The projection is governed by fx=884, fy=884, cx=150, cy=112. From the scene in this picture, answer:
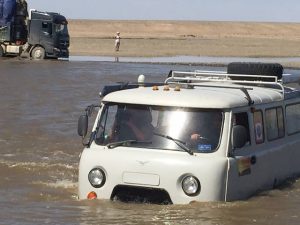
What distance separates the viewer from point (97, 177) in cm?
980

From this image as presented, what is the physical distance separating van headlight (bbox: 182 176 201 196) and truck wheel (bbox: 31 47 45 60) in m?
33.1

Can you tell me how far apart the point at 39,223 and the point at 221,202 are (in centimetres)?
202

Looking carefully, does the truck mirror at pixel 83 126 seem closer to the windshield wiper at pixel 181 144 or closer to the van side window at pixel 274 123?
the windshield wiper at pixel 181 144

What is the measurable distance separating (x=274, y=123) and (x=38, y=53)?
105 ft

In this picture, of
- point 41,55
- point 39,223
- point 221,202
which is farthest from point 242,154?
point 41,55

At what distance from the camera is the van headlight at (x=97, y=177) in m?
9.77

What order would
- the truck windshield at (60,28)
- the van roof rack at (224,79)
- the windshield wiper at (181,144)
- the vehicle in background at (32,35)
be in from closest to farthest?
the windshield wiper at (181,144)
the van roof rack at (224,79)
the vehicle in background at (32,35)
the truck windshield at (60,28)

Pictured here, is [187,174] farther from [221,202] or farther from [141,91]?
[141,91]

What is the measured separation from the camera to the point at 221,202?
31.6 ft

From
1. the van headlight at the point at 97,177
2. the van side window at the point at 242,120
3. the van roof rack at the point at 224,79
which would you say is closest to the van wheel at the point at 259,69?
the van roof rack at the point at 224,79

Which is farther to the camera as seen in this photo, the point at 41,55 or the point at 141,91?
the point at 41,55

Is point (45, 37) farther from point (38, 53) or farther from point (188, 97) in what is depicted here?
point (188, 97)

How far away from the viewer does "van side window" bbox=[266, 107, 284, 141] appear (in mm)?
10875

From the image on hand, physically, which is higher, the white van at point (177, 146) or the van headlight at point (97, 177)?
the white van at point (177, 146)
